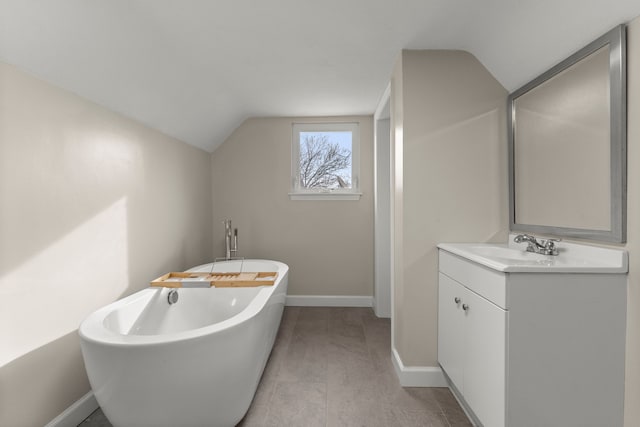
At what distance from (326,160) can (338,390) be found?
2.38 metres

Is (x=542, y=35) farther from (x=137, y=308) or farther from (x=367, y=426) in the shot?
(x=137, y=308)

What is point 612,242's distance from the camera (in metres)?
1.32

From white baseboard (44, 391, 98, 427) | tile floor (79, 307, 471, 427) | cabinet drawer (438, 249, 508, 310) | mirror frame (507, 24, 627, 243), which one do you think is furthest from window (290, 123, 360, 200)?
white baseboard (44, 391, 98, 427)

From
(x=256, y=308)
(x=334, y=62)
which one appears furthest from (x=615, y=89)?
(x=256, y=308)

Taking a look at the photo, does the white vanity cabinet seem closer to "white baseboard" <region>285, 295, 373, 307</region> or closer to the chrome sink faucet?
the chrome sink faucet

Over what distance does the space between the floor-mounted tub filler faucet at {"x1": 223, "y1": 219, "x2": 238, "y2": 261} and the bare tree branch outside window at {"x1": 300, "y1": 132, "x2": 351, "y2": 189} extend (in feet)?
3.03

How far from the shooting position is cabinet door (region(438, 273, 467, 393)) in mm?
1715

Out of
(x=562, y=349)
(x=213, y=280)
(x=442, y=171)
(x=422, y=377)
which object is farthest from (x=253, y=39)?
(x=422, y=377)

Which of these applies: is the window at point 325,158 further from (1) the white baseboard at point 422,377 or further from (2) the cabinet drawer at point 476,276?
(1) the white baseboard at point 422,377

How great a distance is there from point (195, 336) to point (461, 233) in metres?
1.62

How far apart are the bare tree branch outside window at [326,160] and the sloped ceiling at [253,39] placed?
3.61 ft

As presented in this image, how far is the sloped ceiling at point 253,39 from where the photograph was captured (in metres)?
1.37

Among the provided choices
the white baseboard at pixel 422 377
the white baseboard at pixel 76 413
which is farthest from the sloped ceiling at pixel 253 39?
the white baseboard at pixel 422 377

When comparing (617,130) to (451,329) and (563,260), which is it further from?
(451,329)
